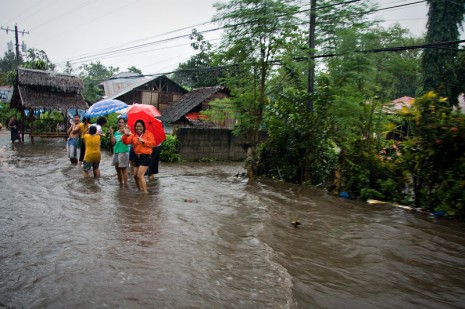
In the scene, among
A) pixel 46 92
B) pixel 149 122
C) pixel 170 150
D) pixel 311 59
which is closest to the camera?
pixel 149 122

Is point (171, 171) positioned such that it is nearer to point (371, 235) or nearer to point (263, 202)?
point (263, 202)

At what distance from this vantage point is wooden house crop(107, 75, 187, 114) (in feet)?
101

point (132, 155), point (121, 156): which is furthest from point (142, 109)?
point (121, 156)

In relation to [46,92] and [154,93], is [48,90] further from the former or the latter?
[154,93]

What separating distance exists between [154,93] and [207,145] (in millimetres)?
17036

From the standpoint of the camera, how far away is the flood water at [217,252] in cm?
343

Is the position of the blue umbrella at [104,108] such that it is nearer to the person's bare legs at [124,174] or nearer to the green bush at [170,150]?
the green bush at [170,150]

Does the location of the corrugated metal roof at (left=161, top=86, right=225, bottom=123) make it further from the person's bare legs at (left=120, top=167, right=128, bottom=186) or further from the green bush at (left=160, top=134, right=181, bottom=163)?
the person's bare legs at (left=120, top=167, right=128, bottom=186)

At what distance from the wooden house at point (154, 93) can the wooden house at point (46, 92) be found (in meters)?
8.54

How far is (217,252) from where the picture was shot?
4.59m

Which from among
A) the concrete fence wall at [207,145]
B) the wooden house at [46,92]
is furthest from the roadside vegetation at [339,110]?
the wooden house at [46,92]

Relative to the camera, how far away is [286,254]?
4695 mm

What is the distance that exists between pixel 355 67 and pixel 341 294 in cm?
638

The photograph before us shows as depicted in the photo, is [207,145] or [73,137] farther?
[207,145]
